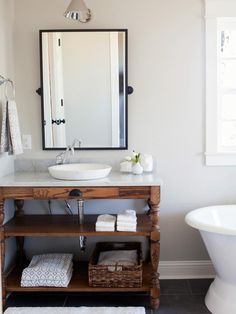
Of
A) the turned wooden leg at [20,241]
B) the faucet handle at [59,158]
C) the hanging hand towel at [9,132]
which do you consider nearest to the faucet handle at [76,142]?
the faucet handle at [59,158]

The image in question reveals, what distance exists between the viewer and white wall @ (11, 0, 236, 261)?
2.90 meters

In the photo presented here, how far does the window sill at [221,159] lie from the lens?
295cm

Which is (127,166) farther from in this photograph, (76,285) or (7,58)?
(7,58)

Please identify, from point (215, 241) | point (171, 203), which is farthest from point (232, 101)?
point (215, 241)

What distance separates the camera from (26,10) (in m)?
2.91

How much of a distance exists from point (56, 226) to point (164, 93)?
1.37 m

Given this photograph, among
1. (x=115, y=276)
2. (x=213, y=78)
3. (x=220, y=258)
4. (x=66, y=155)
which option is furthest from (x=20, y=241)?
(x=213, y=78)

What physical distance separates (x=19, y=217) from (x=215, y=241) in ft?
5.11

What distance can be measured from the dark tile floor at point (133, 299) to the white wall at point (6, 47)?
97 cm

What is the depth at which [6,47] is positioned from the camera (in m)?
2.80

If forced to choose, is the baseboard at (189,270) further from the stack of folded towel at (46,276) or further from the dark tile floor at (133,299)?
the stack of folded towel at (46,276)

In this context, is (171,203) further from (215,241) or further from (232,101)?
(232,101)

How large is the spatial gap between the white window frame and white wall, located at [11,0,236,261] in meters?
0.05

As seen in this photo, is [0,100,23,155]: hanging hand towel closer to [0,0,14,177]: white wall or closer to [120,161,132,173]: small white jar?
[0,0,14,177]: white wall
